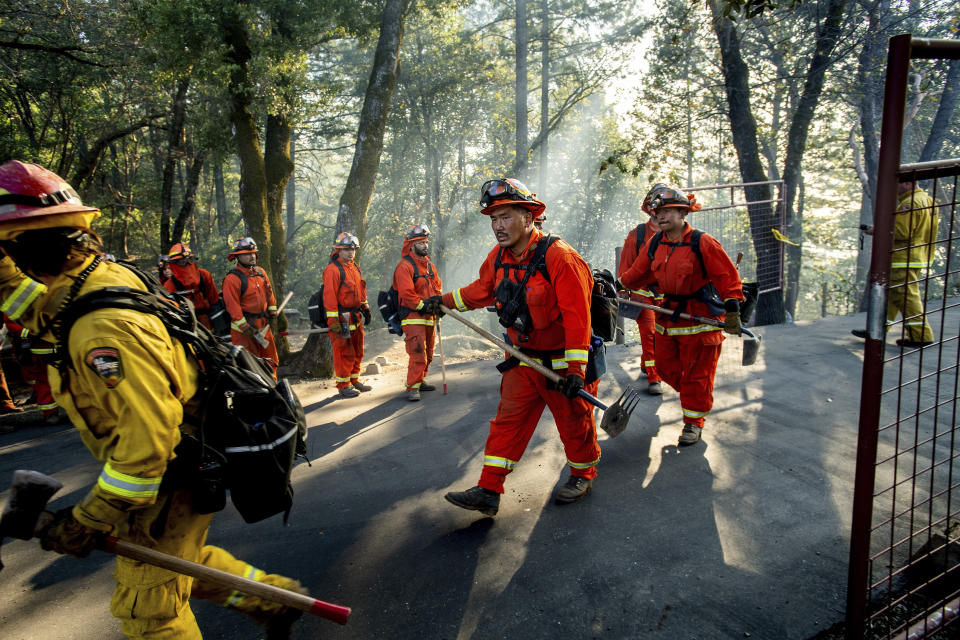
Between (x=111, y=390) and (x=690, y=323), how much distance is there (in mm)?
4390

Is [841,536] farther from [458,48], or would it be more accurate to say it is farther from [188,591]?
[458,48]

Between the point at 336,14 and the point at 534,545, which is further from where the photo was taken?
the point at 336,14

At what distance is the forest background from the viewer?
8969 mm

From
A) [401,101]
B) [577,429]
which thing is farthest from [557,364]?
[401,101]

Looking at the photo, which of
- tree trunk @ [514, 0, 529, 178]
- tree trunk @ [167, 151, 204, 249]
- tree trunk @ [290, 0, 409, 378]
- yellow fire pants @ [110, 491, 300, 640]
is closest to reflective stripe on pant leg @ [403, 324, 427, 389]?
tree trunk @ [290, 0, 409, 378]

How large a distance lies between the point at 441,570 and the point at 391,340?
1248cm

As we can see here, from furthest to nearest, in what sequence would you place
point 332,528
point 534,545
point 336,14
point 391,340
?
point 391,340 → point 336,14 → point 332,528 → point 534,545

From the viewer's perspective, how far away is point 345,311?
7457mm

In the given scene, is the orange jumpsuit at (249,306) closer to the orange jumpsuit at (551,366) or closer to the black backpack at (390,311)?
the black backpack at (390,311)

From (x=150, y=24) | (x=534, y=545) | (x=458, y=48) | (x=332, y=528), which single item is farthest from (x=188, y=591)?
(x=458, y=48)

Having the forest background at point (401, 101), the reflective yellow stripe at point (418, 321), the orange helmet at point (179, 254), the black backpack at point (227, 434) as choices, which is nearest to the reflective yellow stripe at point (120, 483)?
the black backpack at point (227, 434)

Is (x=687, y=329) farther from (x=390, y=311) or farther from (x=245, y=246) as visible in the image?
(x=245, y=246)

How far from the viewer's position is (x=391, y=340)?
15.4 m

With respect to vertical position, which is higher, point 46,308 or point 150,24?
point 150,24
